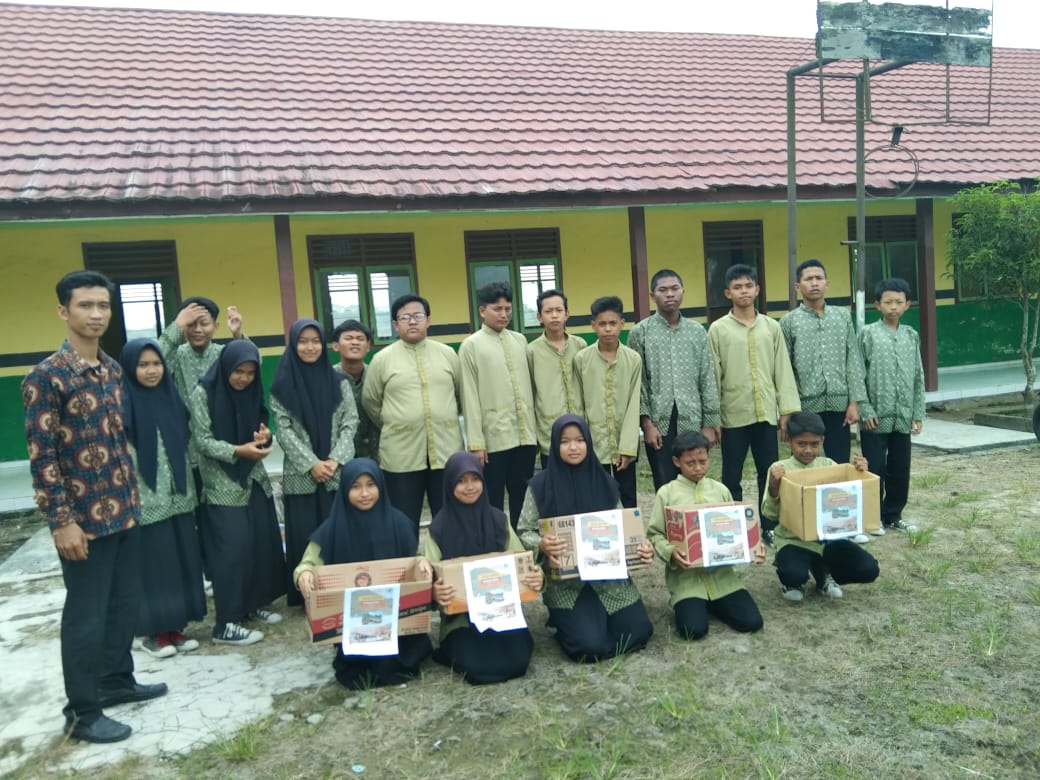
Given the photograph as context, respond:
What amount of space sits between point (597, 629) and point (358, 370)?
84.9 inches

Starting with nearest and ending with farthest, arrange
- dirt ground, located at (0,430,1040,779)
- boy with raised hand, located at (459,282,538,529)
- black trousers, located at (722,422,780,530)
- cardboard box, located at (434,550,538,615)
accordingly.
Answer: dirt ground, located at (0,430,1040,779), cardboard box, located at (434,550,538,615), boy with raised hand, located at (459,282,538,529), black trousers, located at (722,422,780,530)

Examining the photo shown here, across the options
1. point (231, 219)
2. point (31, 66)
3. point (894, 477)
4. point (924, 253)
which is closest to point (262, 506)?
point (894, 477)

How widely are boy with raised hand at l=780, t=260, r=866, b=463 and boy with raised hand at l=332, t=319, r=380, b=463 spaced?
2616 mm

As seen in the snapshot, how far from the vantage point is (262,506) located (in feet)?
13.7

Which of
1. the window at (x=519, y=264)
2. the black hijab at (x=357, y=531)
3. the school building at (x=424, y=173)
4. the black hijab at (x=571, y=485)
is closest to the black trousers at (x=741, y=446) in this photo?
the black hijab at (x=571, y=485)

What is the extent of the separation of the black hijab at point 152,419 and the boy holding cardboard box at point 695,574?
2.35 m

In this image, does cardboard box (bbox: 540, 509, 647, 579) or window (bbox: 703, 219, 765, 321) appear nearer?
cardboard box (bbox: 540, 509, 647, 579)

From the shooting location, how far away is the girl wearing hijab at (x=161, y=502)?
3641 mm

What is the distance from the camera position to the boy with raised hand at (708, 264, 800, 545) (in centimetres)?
478

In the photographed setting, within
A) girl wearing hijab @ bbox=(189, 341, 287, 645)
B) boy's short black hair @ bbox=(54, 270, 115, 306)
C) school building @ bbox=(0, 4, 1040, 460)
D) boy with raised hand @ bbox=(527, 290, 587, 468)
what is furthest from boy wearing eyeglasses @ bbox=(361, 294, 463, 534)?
school building @ bbox=(0, 4, 1040, 460)

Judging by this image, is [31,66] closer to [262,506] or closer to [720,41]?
[262,506]

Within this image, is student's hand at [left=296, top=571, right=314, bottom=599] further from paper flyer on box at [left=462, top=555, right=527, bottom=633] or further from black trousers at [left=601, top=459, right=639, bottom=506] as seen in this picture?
black trousers at [left=601, top=459, right=639, bottom=506]

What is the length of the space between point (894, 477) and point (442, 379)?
121 inches

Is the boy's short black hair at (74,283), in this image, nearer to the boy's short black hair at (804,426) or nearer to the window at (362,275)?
the boy's short black hair at (804,426)
